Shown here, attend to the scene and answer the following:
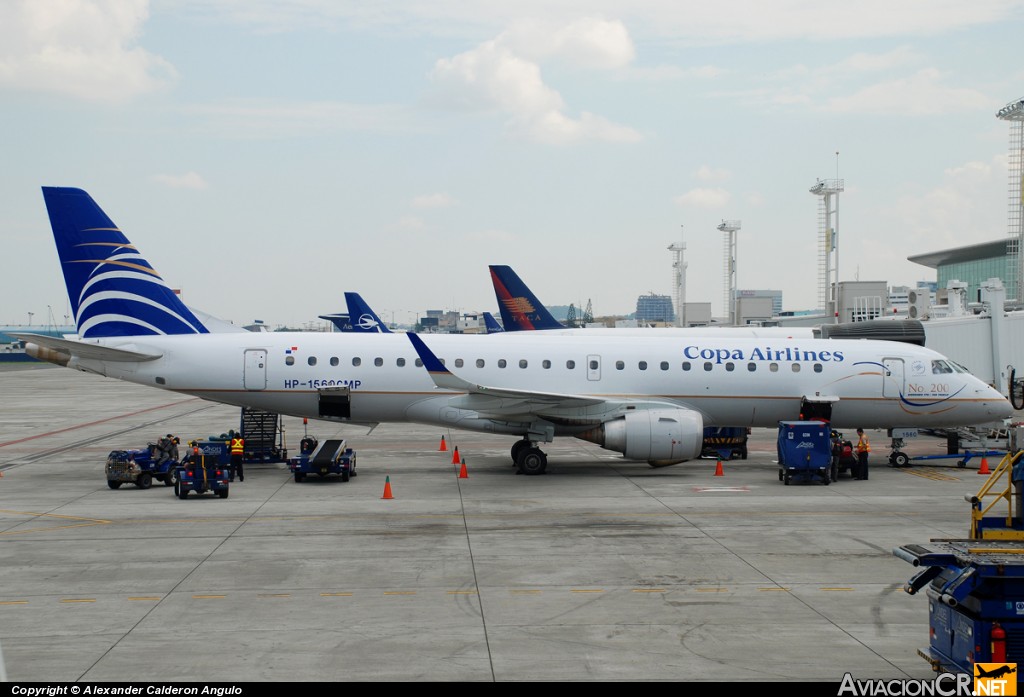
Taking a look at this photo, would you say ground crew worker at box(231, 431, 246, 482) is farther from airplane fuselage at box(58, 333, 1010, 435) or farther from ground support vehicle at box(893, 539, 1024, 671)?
ground support vehicle at box(893, 539, 1024, 671)

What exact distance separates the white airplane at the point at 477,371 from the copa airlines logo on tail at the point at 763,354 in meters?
0.04

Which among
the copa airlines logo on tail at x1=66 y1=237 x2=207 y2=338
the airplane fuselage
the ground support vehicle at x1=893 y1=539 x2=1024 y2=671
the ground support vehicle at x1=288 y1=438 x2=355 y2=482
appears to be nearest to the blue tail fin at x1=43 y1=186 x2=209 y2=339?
the copa airlines logo on tail at x1=66 y1=237 x2=207 y2=338

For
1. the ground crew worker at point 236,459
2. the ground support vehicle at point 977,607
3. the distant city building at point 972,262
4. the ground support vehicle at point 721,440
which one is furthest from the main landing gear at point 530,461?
the distant city building at point 972,262

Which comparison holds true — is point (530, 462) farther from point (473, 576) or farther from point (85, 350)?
point (85, 350)

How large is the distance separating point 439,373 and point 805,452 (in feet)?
32.0

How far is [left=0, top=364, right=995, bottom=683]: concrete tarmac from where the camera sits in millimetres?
10477

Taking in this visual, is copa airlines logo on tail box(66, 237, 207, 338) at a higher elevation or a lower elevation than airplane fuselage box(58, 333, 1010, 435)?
higher

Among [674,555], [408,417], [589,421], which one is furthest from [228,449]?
[674,555]

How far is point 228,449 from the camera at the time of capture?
2428 cm

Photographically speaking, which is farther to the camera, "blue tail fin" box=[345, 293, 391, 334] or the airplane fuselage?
"blue tail fin" box=[345, 293, 391, 334]

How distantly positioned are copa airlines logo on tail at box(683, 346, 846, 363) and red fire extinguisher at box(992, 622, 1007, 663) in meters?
18.2

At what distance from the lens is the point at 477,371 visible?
85.5 ft

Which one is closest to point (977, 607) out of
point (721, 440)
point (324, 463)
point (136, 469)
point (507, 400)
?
point (507, 400)

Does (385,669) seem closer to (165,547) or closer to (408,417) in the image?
(165,547)
